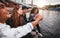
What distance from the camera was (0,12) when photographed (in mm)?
774

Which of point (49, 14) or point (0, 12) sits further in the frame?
point (49, 14)

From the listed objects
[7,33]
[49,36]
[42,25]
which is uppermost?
[7,33]

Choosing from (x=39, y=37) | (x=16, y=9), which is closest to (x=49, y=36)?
A: (x=39, y=37)

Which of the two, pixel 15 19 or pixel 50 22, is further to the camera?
pixel 50 22

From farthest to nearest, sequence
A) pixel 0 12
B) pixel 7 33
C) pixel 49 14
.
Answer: pixel 49 14
pixel 0 12
pixel 7 33

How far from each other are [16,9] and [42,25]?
23 cm

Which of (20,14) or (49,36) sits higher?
(20,14)

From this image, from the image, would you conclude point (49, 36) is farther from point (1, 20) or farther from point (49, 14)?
point (1, 20)

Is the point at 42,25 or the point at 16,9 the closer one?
the point at 16,9

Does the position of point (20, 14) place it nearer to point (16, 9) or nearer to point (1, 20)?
point (16, 9)

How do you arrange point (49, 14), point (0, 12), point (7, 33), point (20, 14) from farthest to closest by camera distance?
point (49, 14), point (20, 14), point (0, 12), point (7, 33)

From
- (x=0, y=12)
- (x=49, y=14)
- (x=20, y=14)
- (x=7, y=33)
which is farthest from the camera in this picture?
(x=49, y=14)

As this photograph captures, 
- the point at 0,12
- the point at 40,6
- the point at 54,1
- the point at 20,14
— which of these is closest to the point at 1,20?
the point at 0,12

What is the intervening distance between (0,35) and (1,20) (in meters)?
0.11
